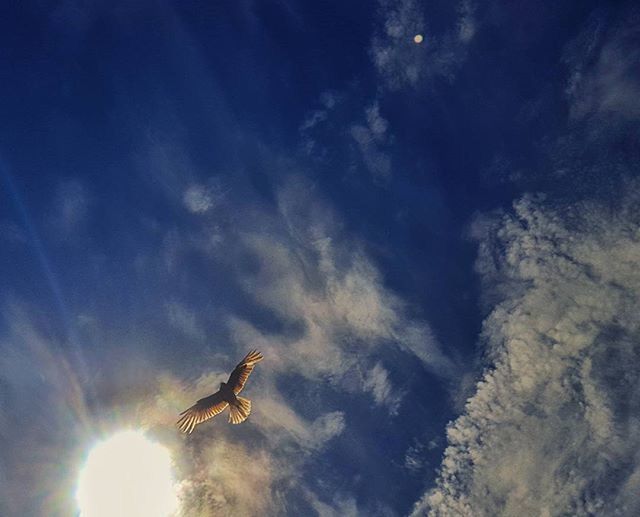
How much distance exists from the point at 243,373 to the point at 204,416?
4.44m

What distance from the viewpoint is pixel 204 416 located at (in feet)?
110

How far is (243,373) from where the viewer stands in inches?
1332
